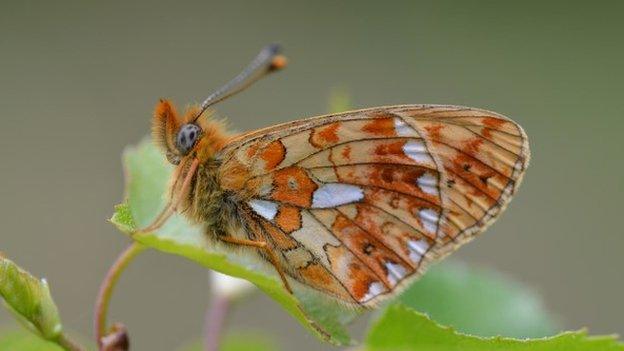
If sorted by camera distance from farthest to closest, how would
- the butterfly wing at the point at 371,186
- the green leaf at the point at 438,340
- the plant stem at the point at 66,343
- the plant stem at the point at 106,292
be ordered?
the butterfly wing at the point at 371,186, the plant stem at the point at 106,292, the plant stem at the point at 66,343, the green leaf at the point at 438,340

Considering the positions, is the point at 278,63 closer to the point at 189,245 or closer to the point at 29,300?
the point at 189,245

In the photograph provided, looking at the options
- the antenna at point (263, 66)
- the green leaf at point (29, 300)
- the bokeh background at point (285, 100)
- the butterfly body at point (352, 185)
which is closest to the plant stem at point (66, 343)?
the green leaf at point (29, 300)

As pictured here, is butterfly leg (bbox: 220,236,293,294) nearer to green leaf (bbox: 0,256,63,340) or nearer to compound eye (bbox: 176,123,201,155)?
compound eye (bbox: 176,123,201,155)

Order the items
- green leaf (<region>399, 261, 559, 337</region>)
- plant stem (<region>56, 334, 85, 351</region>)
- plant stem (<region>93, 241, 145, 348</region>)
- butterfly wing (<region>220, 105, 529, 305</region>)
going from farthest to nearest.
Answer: green leaf (<region>399, 261, 559, 337</region>)
butterfly wing (<region>220, 105, 529, 305</region>)
plant stem (<region>93, 241, 145, 348</region>)
plant stem (<region>56, 334, 85, 351</region>)

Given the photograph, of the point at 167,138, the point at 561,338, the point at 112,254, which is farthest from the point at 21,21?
the point at 561,338

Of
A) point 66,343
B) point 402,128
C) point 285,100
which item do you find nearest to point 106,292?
point 66,343

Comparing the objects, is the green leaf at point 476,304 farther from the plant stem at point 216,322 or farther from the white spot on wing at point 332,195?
the plant stem at point 216,322

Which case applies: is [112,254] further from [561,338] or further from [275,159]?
[561,338]

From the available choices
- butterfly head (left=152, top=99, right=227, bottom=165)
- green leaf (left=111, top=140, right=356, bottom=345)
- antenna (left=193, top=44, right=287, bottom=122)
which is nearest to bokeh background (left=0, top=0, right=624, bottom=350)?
green leaf (left=111, top=140, right=356, bottom=345)
